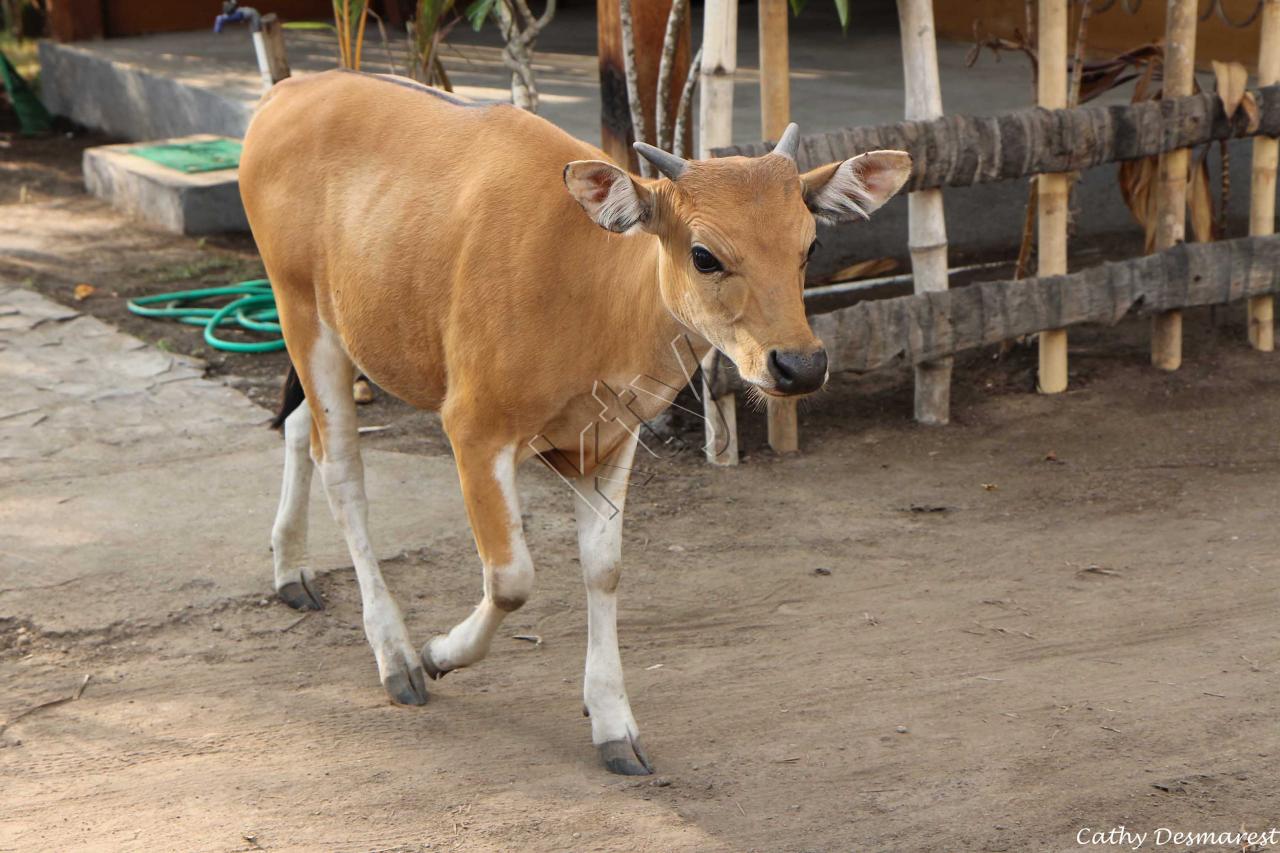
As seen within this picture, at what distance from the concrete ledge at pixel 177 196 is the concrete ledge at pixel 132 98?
2.23 feet

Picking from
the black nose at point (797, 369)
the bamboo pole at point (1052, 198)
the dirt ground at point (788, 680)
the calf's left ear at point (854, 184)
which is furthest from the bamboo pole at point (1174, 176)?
the black nose at point (797, 369)

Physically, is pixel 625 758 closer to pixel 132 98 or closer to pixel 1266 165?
pixel 1266 165

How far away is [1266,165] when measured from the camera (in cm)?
677

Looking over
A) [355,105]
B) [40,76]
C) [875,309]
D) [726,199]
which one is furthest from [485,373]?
[40,76]

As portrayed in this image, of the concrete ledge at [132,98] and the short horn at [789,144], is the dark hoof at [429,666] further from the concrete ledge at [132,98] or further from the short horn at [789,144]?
the concrete ledge at [132,98]

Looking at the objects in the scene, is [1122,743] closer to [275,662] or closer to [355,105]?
[275,662]

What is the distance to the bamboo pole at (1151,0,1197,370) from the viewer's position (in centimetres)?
650

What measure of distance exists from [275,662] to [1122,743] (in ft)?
7.97

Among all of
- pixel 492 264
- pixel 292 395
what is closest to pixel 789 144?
pixel 492 264

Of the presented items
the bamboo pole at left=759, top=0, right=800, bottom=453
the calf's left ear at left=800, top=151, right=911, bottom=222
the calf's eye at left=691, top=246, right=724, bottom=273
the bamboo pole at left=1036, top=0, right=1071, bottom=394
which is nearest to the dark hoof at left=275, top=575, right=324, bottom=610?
the bamboo pole at left=759, top=0, right=800, bottom=453

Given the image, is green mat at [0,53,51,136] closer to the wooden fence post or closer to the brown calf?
the wooden fence post

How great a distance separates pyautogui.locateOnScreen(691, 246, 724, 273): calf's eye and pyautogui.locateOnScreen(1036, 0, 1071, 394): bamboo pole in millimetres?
3528

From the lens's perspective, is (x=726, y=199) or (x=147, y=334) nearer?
(x=726, y=199)

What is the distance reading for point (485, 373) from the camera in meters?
3.68
